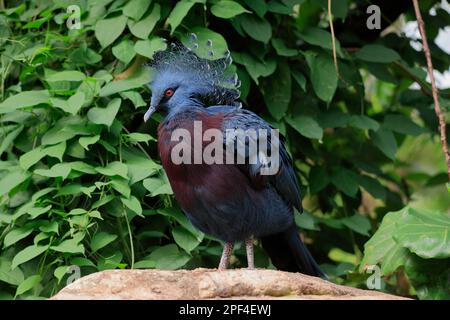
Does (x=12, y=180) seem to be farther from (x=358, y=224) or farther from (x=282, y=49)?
(x=358, y=224)

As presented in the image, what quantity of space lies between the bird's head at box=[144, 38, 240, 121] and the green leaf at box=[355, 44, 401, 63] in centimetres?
148

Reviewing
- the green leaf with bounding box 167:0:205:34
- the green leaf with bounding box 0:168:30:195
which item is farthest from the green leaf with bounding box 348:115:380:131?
the green leaf with bounding box 0:168:30:195

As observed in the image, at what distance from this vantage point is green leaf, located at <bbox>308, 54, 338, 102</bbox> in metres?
5.46

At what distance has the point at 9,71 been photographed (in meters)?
5.54

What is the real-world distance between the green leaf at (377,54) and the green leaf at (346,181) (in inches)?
33.7

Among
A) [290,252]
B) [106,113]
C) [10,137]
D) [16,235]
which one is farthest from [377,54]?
[16,235]

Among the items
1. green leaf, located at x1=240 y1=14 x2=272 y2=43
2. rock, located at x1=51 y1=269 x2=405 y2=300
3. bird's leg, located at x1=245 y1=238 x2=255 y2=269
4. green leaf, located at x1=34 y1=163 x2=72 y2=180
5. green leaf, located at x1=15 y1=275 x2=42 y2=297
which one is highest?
green leaf, located at x1=240 y1=14 x2=272 y2=43

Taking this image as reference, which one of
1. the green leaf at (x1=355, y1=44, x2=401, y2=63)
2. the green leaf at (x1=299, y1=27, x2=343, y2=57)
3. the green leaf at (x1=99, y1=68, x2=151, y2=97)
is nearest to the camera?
the green leaf at (x1=99, y1=68, x2=151, y2=97)

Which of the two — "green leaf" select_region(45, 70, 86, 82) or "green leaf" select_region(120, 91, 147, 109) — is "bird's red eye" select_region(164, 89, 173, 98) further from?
"green leaf" select_region(45, 70, 86, 82)

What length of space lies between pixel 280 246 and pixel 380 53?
1.70 metres

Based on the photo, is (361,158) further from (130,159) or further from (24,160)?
(24,160)

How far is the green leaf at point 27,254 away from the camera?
4.65 m

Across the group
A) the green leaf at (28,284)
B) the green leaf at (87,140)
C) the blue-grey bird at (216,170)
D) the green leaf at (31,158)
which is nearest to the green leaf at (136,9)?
the blue-grey bird at (216,170)

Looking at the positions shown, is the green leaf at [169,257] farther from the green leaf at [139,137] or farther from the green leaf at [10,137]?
the green leaf at [10,137]
